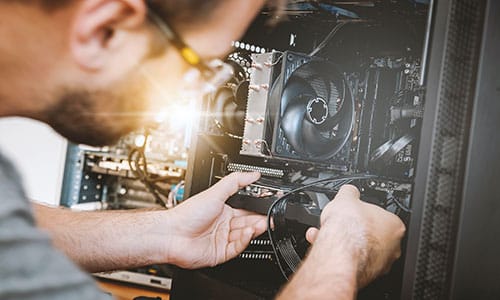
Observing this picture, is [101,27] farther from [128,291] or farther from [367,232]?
[128,291]

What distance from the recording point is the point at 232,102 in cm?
117

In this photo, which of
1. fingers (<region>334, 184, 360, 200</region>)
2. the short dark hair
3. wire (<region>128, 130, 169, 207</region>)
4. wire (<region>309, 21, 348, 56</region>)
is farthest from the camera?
wire (<region>128, 130, 169, 207</region>)

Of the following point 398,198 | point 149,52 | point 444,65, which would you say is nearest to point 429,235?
point 444,65

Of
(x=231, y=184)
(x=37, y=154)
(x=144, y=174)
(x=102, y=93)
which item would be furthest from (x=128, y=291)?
(x=102, y=93)

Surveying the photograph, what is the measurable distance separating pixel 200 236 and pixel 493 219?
668 millimetres

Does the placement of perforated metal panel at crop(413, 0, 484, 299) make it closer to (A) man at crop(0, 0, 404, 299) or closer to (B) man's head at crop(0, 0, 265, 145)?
(A) man at crop(0, 0, 404, 299)

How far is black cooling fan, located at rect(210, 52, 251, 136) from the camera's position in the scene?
116 centimetres

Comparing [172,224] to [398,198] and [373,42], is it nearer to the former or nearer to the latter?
[398,198]

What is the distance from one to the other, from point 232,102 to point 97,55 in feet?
2.01

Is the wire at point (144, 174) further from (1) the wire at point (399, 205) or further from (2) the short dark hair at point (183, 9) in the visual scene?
(2) the short dark hair at point (183, 9)

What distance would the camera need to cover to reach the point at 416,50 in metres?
1.08

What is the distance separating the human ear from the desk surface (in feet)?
4.21

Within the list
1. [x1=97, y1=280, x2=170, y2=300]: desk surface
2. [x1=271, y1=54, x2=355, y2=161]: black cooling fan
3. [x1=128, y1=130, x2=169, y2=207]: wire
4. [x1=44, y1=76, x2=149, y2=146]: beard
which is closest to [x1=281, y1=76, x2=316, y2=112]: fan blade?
[x1=271, y1=54, x2=355, y2=161]: black cooling fan

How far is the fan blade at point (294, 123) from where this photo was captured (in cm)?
102
